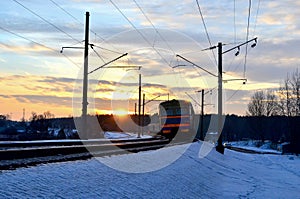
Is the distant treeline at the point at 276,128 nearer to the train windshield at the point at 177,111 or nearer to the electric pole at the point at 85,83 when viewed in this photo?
the train windshield at the point at 177,111

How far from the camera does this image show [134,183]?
48.6 feet

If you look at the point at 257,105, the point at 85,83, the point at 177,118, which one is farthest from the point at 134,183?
the point at 257,105

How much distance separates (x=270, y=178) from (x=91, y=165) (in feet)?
54.3

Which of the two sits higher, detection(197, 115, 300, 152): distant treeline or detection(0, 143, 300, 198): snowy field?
detection(197, 115, 300, 152): distant treeline

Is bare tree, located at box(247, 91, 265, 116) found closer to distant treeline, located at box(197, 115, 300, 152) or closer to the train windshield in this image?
distant treeline, located at box(197, 115, 300, 152)

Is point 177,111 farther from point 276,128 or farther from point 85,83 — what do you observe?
point 276,128

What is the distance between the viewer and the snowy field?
11000mm

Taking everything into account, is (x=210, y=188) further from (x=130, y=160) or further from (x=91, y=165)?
(x=91, y=165)

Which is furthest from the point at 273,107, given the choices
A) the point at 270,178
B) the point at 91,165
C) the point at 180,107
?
the point at 91,165

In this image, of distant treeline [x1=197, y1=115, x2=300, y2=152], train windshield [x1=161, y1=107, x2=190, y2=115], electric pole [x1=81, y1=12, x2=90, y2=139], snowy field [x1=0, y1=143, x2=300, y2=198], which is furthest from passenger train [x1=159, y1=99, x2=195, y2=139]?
distant treeline [x1=197, y1=115, x2=300, y2=152]

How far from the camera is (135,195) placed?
44.5 feet

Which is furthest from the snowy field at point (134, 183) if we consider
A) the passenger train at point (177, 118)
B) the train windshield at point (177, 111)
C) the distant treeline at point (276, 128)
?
the distant treeline at point (276, 128)

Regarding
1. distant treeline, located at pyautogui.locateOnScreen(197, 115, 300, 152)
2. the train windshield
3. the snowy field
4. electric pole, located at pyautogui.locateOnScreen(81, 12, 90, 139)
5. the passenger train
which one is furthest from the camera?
distant treeline, located at pyautogui.locateOnScreen(197, 115, 300, 152)

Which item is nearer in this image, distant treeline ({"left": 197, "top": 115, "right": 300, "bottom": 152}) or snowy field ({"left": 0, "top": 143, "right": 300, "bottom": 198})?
snowy field ({"left": 0, "top": 143, "right": 300, "bottom": 198})
